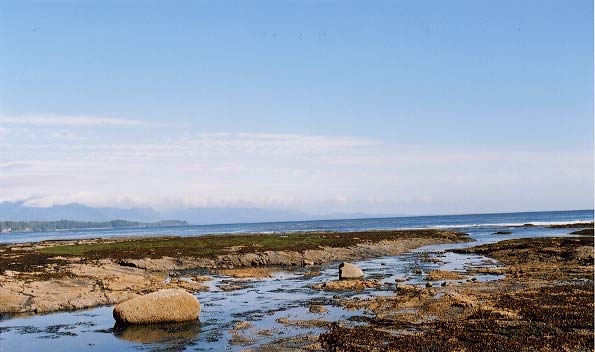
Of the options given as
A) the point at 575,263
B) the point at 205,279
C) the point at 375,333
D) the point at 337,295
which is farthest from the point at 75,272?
the point at 575,263

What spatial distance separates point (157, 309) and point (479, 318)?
15.3 metres

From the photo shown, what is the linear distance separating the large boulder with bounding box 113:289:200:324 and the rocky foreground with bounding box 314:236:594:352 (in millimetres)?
7185

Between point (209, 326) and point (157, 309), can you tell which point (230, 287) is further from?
point (209, 326)

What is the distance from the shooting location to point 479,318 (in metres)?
23.9

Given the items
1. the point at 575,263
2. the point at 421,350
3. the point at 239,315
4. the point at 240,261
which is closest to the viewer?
the point at 421,350

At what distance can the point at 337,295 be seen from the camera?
3216 cm

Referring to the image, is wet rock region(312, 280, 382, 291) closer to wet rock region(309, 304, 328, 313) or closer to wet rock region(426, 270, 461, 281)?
wet rock region(426, 270, 461, 281)

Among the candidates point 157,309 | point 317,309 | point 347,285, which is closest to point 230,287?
point 347,285

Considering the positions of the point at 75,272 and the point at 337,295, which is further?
the point at 75,272

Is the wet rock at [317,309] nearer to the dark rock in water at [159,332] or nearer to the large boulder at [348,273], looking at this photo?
the dark rock in water at [159,332]

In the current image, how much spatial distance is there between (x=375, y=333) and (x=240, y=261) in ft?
113

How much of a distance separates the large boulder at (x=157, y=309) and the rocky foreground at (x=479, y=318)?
7185 millimetres

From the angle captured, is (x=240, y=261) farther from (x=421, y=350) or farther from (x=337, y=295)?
(x=421, y=350)

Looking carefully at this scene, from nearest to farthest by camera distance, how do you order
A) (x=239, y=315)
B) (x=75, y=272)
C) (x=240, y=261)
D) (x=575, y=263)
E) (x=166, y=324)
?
(x=166, y=324)
(x=239, y=315)
(x=75, y=272)
(x=575, y=263)
(x=240, y=261)
